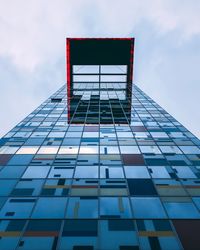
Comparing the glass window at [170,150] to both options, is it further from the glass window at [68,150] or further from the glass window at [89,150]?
the glass window at [68,150]

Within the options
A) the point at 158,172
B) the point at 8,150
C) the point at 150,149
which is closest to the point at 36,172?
the point at 8,150

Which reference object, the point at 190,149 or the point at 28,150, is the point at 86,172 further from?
the point at 190,149

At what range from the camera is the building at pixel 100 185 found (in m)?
10.4

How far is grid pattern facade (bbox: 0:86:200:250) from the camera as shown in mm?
10328

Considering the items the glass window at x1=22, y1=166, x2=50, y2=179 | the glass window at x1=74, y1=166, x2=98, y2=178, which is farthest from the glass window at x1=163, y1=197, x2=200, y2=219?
the glass window at x1=22, y1=166, x2=50, y2=179

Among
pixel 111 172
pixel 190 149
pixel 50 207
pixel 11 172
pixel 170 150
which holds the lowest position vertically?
pixel 50 207

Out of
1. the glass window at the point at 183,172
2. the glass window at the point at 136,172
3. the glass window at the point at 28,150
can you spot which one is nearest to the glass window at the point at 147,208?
the glass window at the point at 136,172

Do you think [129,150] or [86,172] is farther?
[129,150]

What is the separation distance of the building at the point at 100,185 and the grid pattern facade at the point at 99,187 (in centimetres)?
4

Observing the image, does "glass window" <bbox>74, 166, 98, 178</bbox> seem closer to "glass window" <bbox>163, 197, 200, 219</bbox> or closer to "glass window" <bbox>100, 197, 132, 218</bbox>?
"glass window" <bbox>100, 197, 132, 218</bbox>

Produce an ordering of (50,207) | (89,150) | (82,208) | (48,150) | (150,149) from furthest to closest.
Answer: (150,149)
(48,150)
(89,150)
(50,207)
(82,208)

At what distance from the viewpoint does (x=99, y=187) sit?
13.8m

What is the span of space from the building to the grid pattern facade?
4 cm

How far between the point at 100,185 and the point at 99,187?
0.19 m
